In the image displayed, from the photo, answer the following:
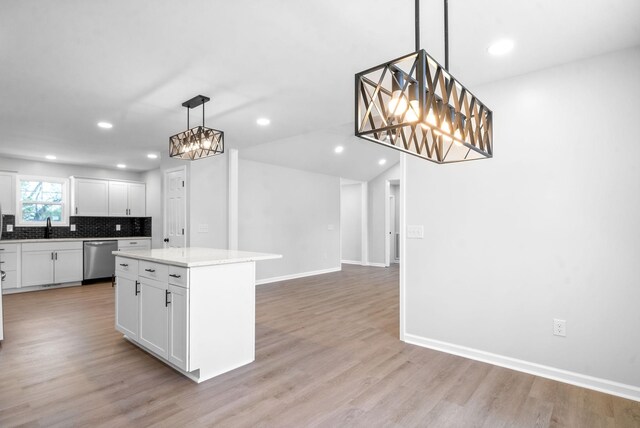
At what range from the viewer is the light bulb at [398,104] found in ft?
3.94

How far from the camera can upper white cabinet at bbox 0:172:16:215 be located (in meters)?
5.83

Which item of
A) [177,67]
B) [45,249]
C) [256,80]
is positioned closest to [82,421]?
[177,67]

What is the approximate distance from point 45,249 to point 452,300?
664 centimetres


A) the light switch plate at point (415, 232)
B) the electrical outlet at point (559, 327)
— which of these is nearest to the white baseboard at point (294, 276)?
the light switch plate at point (415, 232)

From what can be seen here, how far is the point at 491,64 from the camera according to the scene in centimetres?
248

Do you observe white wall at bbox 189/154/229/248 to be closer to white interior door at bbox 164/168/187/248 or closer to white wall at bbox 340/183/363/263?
white interior door at bbox 164/168/187/248

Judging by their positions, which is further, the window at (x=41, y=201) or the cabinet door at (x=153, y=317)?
the window at (x=41, y=201)

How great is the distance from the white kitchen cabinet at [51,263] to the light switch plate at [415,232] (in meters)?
6.19

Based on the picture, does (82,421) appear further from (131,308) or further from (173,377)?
(131,308)

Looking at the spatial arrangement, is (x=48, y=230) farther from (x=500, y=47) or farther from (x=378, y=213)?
(x=500, y=47)

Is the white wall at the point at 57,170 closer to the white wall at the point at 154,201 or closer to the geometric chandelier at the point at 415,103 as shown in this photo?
the white wall at the point at 154,201

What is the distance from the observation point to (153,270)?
2729mm

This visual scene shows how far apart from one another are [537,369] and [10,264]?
24.1ft

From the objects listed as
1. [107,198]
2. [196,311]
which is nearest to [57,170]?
[107,198]
